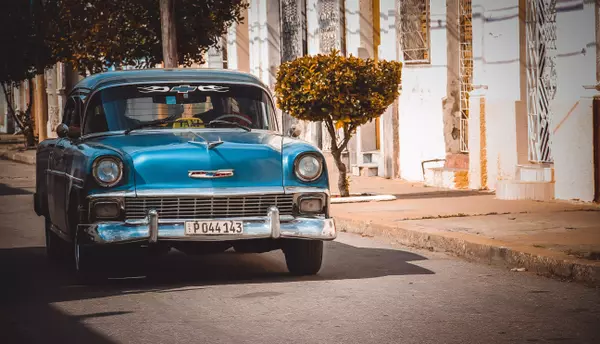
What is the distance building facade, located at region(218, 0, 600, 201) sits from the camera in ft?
50.4

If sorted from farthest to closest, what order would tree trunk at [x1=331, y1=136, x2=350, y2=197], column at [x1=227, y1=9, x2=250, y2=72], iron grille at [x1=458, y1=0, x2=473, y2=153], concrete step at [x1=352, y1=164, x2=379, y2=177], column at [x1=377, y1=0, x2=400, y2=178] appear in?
column at [x1=227, y1=9, x2=250, y2=72], concrete step at [x1=352, y1=164, x2=379, y2=177], column at [x1=377, y1=0, x2=400, y2=178], iron grille at [x1=458, y1=0, x2=473, y2=153], tree trunk at [x1=331, y1=136, x2=350, y2=197]

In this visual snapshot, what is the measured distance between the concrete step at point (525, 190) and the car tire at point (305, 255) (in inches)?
247

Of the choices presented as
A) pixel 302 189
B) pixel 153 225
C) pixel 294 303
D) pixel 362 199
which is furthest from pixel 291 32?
pixel 294 303

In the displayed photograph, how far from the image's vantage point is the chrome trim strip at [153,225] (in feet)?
30.8

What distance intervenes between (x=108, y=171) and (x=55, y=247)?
234 cm

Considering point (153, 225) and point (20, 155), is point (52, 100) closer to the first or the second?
point (20, 155)

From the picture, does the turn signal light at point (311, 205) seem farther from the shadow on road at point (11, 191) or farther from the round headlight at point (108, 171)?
the shadow on road at point (11, 191)

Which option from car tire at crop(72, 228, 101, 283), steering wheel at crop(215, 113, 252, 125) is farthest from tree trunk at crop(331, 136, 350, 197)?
car tire at crop(72, 228, 101, 283)

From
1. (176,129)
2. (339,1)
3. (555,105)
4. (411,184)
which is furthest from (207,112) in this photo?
(339,1)

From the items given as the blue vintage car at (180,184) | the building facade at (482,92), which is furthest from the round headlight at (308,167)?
the building facade at (482,92)

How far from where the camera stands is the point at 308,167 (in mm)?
9852

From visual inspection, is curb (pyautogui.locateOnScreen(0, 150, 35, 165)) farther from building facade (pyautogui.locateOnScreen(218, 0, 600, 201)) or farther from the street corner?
building facade (pyautogui.locateOnScreen(218, 0, 600, 201))

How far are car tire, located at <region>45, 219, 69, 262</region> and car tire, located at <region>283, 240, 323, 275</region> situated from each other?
2354 millimetres

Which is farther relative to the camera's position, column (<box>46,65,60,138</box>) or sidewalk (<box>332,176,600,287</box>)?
column (<box>46,65,60,138</box>)
